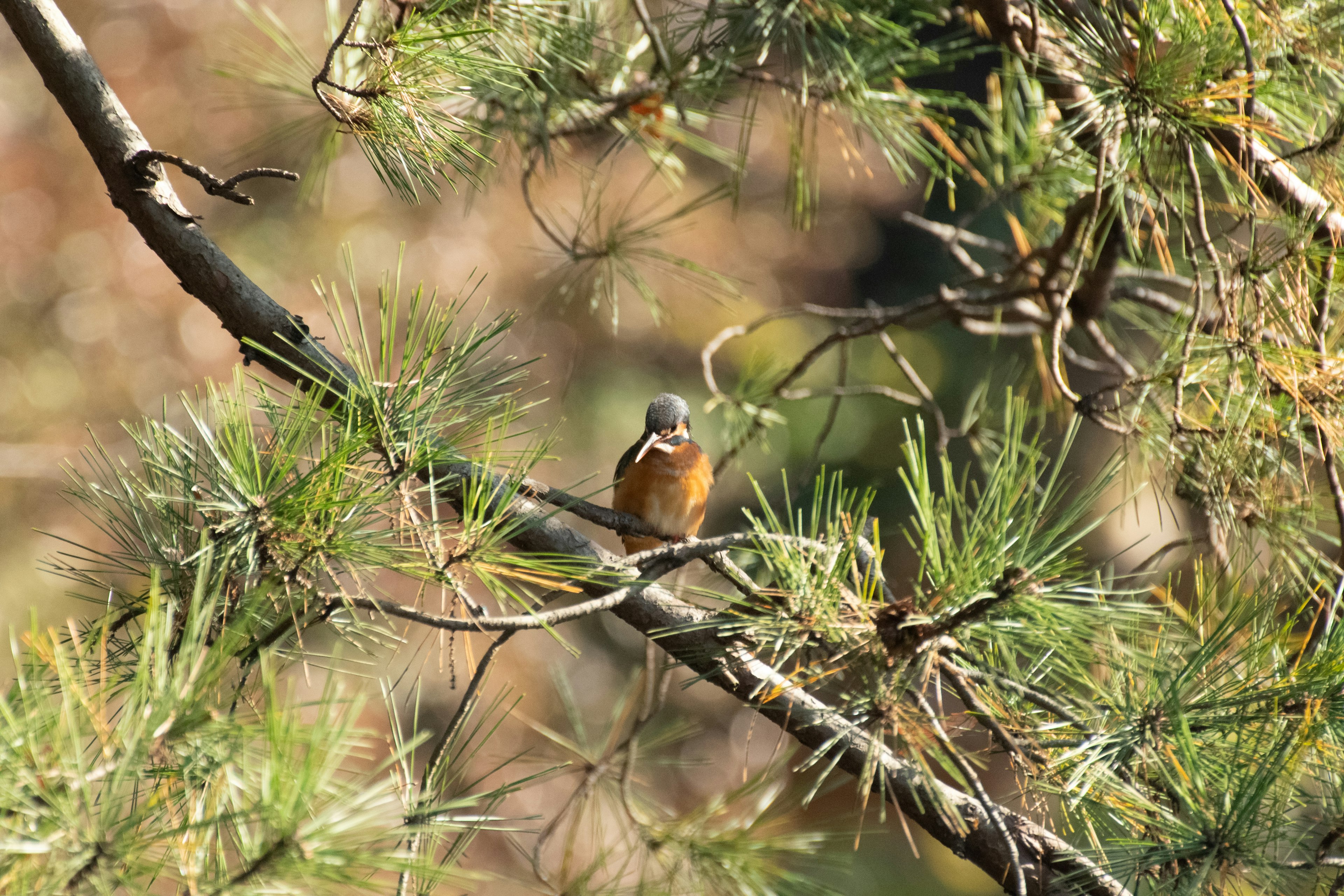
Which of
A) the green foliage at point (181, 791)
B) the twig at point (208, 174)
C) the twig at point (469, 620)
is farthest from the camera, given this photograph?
the twig at point (208, 174)

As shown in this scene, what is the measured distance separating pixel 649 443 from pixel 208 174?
108 centimetres

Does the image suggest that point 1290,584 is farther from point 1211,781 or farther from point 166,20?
point 166,20

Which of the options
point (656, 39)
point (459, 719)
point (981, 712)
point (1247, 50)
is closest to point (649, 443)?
point (656, 39)

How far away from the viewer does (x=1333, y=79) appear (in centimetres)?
148

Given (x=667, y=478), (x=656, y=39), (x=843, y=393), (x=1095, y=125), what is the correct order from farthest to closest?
(x=843, y=393)
(x=667, y=478)
(x=656, y=39)
(x=1095, y=125)

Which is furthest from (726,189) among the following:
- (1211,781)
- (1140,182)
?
(1211,781)

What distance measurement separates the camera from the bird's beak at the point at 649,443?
6.67 feet

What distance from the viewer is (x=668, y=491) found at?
2.04 metres

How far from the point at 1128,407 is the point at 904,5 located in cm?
97

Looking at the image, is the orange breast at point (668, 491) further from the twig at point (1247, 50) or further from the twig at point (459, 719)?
the twig at point (1247, 50)

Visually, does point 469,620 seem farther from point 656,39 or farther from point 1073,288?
point 656,39

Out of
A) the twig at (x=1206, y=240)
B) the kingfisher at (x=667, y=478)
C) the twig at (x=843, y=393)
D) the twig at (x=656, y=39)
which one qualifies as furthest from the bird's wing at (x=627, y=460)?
the twig at (x=1206, y=240)

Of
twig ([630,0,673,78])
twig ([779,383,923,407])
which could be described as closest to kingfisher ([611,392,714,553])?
twig ([779,383,923,407])

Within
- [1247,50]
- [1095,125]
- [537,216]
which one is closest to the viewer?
[1247,50]
